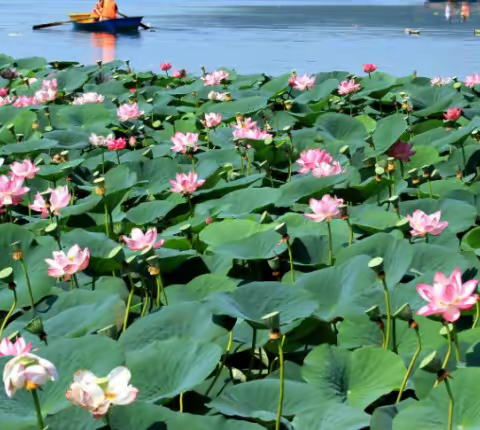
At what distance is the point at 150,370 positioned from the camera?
50.8 inches

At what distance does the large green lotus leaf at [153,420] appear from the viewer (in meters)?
1.13

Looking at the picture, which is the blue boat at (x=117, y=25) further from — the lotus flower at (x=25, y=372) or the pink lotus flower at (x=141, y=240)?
the lotus flower at (x=25, y=372)

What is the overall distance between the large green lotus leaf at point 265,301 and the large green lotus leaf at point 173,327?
0.10ft

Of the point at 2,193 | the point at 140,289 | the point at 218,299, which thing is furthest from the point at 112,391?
the point at 2,193

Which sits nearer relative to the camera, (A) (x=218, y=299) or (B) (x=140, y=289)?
(A) (x=218, y=299)

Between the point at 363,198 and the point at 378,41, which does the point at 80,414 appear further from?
the point at 378,41

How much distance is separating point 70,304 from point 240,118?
176cm

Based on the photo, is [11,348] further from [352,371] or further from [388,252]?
[388,252]

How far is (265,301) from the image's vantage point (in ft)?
4.77

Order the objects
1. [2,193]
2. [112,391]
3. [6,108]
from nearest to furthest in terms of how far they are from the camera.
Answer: [112,391]
[2,193]
[6,108]

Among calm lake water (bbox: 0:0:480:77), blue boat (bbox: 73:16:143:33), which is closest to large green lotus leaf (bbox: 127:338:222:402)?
calm lake water (bbox: 0:0:480:77)

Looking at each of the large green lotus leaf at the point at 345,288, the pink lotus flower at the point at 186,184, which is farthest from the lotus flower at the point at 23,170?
the large green lotus leaf at the point at 345,288

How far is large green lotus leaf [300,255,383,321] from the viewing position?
1559mm

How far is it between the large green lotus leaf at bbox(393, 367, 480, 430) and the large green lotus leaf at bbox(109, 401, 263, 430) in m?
0.22
